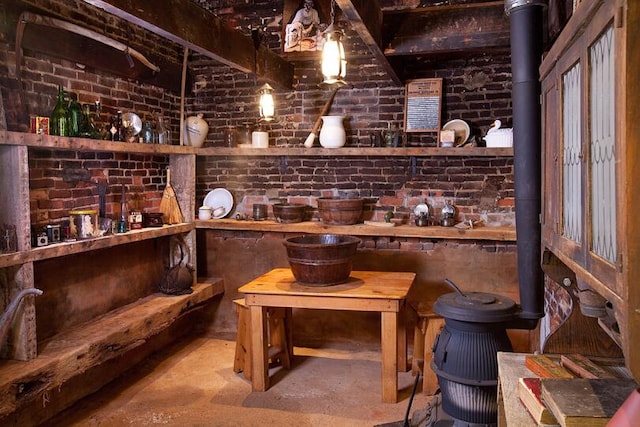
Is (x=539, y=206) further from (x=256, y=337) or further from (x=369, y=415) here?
(x=256, y=337)

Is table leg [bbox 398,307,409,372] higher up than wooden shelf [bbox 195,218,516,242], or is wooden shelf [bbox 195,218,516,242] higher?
wooden shelf [bbox 195,218,516,242]

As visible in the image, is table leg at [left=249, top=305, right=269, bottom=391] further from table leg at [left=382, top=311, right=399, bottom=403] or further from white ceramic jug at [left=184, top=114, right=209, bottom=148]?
white ceramic jug at [left=184, top=114, right=209, bottom=148]

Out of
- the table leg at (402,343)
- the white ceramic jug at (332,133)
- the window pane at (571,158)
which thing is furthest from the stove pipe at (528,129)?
the white ceramic jug at (332,133)

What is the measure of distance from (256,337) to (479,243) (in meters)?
2.06

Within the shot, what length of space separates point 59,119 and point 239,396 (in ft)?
7.47

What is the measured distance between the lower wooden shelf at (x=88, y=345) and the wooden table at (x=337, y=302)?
2.88 ft

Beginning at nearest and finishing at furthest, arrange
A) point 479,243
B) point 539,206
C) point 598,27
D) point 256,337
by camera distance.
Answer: point 598,27
point 539,206
point 256,337
point 479,243

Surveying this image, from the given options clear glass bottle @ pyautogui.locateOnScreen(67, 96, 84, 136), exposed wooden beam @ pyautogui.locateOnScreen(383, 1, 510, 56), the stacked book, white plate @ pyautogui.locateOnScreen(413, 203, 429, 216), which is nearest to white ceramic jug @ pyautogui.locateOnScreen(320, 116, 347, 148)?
white plate @ pyautogui.locateOnScreen(413, 203, 429, 216)

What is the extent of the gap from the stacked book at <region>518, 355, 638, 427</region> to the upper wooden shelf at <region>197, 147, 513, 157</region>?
2.34m

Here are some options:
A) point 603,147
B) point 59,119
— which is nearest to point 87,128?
point 59,119

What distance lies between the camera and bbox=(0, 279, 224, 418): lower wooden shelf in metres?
2.92

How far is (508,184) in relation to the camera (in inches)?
179

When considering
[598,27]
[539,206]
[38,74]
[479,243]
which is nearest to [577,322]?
[539,206]

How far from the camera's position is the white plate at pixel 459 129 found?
4.53m
